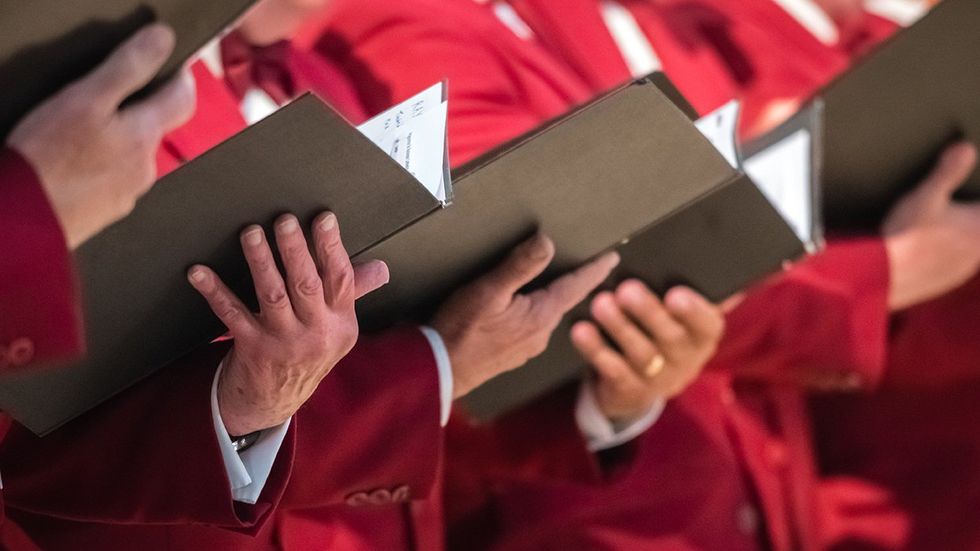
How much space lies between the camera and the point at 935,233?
153 cm

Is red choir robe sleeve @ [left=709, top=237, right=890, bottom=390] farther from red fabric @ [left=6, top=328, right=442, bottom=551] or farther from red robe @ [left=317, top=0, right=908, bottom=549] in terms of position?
red fabric @ [left=6, top=328, right=442, bottom=551]

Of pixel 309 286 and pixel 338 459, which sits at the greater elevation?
pixel 309 286

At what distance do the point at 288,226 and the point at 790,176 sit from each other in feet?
2.29

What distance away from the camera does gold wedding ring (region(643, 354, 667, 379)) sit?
1359mm

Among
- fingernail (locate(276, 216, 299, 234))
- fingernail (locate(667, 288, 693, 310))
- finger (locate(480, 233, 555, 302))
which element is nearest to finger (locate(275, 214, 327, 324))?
fingernail (locate(276, 216, 299, 234))

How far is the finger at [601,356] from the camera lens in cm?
129

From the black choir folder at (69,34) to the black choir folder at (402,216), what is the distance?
72 mm

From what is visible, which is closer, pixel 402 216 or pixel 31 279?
pixel 31 279

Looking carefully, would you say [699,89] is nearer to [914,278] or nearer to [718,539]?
[914,278]

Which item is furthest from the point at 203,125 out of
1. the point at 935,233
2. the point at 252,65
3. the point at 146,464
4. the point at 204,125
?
the point at 935,233

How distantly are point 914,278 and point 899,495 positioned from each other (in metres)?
0.43

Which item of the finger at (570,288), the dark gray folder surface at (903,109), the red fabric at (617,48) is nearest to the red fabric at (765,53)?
the red fabric at (617,48)

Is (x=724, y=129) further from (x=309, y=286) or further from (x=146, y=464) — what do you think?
(x=146, y=464)

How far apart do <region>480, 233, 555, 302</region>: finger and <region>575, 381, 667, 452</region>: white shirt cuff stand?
1.31 ft
